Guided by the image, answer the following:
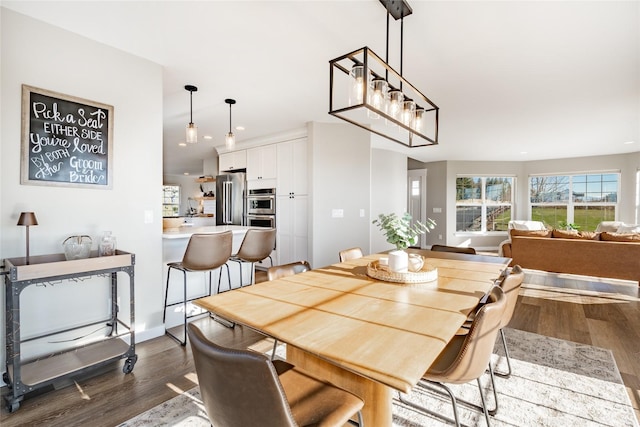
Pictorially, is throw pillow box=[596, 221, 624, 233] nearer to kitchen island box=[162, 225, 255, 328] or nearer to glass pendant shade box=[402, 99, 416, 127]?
glass pendant shade box=[402, 99, 416, 127]

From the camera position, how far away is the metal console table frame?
1.68 metres

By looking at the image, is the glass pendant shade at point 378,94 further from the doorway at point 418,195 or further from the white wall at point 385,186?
the doorway at point 418,195

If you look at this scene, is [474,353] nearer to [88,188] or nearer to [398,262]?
[398,262]

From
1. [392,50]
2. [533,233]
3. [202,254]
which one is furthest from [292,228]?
[533,233]

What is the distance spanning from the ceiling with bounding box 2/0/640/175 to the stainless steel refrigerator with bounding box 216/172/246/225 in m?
1.63

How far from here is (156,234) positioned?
8.80 ft

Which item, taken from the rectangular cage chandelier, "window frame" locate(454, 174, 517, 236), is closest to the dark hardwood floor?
the rectangular cage chandelier

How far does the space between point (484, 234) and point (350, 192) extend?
18.1 ft

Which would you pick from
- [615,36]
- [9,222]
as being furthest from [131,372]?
[615,36]

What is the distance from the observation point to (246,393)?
79 cm

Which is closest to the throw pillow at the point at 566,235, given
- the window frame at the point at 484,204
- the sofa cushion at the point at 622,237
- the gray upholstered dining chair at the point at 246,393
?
the sofa cushion at the point at 622,237

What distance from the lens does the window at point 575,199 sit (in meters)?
6.99

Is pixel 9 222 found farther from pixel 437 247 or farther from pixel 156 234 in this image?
pixel 437 247

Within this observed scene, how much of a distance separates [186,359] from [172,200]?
34.2ft
